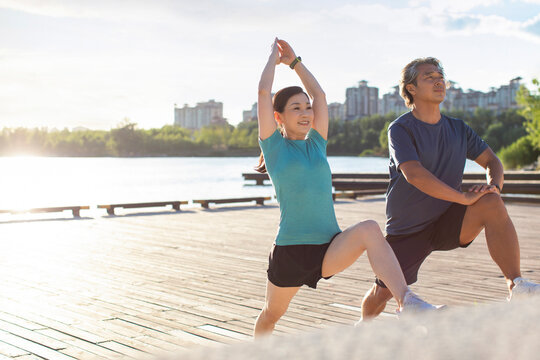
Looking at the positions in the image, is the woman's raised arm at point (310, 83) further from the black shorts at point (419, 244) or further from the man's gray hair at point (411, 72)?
the black shorts at point (419, 244)

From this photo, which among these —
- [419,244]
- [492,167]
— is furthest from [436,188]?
[492,167]

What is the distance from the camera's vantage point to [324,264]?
2.83m

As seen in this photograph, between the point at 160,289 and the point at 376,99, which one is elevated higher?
the point at 376,99

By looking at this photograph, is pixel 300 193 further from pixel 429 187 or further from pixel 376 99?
pixel 376 99

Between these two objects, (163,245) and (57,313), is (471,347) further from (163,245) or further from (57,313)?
(163,245)

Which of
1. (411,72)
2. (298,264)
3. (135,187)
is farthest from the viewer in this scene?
(135,187)

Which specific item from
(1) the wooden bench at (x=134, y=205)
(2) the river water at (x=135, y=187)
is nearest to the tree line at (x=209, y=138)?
(2) the river water at (x=135, y=187)

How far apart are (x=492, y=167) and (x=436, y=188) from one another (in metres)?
0.56

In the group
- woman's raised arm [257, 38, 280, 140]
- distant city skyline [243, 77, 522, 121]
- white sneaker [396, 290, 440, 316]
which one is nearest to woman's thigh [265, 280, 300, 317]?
white sneaker [396, 290, 440, 316]

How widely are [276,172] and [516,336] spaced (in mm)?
2242

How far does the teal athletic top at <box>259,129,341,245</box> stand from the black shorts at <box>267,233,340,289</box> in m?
0.03

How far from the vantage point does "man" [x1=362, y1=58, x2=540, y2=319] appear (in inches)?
A: 126

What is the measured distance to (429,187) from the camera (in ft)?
10.5

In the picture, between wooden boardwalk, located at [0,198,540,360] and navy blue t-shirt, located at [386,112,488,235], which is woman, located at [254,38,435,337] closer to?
navy blue t-shirt, located at [386,112,488,235]
